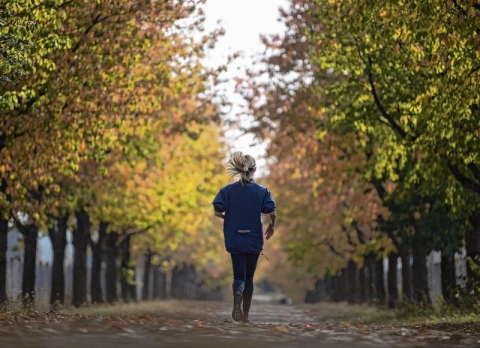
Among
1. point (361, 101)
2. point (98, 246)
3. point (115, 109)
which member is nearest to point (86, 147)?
point (115, 109)

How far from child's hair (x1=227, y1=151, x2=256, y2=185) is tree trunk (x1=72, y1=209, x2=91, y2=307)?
22.3 metres

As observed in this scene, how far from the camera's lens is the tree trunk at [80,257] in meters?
35.5

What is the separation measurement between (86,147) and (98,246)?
64.9ft

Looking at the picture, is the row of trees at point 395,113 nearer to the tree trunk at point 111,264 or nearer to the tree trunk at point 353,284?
the tree trunk at point 111,264

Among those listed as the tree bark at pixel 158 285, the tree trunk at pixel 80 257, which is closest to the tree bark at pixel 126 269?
the tree trunk at pixel 80 257

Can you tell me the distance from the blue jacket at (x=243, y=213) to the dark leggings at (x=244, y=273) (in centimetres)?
11

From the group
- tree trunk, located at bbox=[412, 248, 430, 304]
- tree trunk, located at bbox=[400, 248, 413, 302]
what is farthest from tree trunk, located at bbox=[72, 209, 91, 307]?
tree trunk, located at bbox=[412, 248, 430, 304]

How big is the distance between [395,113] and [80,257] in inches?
657

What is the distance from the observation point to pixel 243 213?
46.1ft

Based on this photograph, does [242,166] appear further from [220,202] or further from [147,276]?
[147,276]

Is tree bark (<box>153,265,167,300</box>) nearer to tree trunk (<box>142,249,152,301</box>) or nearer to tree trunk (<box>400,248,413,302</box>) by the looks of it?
tree trunk (<box>142,249,152,301</box>)

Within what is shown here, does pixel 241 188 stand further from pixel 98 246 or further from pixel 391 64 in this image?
pixel 98 246

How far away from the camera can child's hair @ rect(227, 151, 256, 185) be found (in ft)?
45.4

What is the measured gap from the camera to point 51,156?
68.7ft
